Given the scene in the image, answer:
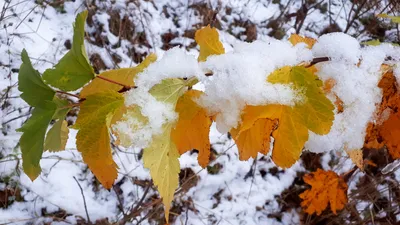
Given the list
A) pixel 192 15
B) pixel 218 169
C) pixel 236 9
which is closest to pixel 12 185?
pixel 218 169

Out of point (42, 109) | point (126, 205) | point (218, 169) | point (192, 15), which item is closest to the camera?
point (42, 109)

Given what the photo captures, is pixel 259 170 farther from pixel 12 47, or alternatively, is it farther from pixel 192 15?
pixel 12 47

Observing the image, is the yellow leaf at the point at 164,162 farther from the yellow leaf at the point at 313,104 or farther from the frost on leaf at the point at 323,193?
the frost on leaf at the point at 323,193

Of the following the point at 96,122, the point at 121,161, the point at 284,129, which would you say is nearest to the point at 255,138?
the point at 284,129

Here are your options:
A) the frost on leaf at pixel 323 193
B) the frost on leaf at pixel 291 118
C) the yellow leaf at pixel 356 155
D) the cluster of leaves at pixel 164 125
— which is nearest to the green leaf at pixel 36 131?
the cluster of leaves at pixel 164 125

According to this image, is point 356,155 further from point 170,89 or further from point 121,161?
point 121,161

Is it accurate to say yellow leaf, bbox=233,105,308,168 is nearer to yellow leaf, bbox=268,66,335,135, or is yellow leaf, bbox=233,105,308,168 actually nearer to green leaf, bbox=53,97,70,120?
yellow leaf, bbox=268,66,335,135
